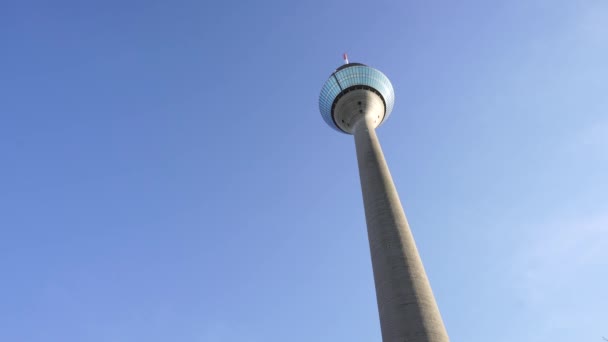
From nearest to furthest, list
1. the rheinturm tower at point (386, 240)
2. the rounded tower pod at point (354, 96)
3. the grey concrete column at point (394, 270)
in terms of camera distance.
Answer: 1. the grey concrete column at point (394, 270)
2. the rheinturm tower at point (386, 240)
3. the rounded tower pod at point (354, 96)

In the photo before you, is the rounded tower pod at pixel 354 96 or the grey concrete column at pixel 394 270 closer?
the grey concrete column at pixel 394 270

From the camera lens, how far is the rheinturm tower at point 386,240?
80.3 ft

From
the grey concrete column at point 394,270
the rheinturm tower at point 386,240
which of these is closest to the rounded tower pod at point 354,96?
the rheinturm tower at point 386,240

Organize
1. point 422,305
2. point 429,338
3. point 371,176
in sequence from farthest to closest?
point 371,176, point 422,305, point 429,338

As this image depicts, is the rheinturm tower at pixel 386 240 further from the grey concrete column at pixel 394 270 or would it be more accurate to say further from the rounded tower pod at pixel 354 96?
the rounded tower pod at pixel 354 96

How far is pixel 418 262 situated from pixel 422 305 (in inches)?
148

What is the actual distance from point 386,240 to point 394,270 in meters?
2.59

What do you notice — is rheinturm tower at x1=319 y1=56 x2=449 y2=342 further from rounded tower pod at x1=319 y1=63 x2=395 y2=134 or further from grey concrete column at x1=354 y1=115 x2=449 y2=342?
rounded tower pod at x1=319 y1=63 x2=395 y2=134

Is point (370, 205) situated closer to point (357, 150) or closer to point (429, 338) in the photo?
point (357, 150)

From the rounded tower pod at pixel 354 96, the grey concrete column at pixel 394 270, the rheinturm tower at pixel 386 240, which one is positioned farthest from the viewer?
the rounded tower pod at pixel 354 96

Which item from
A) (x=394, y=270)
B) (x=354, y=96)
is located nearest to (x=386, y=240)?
(x=394, y=270)

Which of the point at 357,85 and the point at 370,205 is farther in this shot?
the point at 357,85

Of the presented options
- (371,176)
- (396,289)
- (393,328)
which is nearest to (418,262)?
(396,289)

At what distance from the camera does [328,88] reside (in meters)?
50.8
